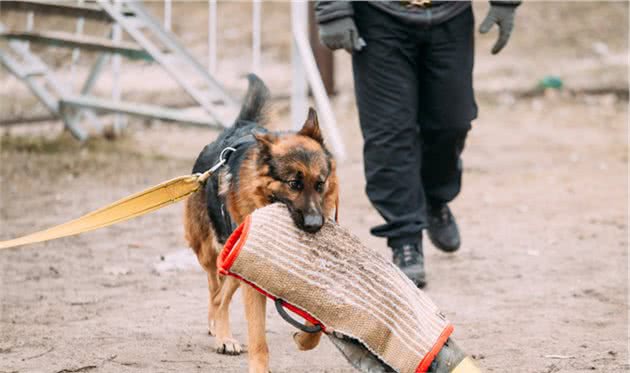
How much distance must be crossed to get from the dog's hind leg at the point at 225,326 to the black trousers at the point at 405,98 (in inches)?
42.8

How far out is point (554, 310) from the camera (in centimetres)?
463

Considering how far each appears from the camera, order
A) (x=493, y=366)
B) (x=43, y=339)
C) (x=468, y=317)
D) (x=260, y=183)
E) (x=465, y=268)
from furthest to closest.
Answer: (x=465, y=268)
(x=468, y=317)
(x=43, y=339)
(x=493, y=366)
(x=260, y=183)

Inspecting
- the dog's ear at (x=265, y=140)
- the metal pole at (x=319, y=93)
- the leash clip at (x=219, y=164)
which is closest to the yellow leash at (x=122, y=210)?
the leash clip at (x=219, y=164)

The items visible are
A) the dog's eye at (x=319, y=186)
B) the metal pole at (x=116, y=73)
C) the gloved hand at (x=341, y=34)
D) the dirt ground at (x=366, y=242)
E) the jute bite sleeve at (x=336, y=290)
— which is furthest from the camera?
the metal pole at (x=116, y=73)

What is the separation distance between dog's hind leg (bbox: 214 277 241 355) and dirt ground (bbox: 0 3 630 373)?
0.19 ft

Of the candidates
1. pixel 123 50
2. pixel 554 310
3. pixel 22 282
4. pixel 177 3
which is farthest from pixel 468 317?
pixel 177 3

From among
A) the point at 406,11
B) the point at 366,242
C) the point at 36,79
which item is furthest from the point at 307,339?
the point at 36,79

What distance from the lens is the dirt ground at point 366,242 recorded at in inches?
157

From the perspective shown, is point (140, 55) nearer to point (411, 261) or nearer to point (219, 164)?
point (411, 261)

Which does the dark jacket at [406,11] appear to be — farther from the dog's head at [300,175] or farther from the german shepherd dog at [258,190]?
the dog's head at [300,175]

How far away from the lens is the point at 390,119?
4.85 metres

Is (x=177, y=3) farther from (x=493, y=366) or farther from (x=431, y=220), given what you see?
(x=493, y=366)

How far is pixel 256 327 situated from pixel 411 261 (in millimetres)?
1650

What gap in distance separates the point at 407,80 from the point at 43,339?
6.72 feet
